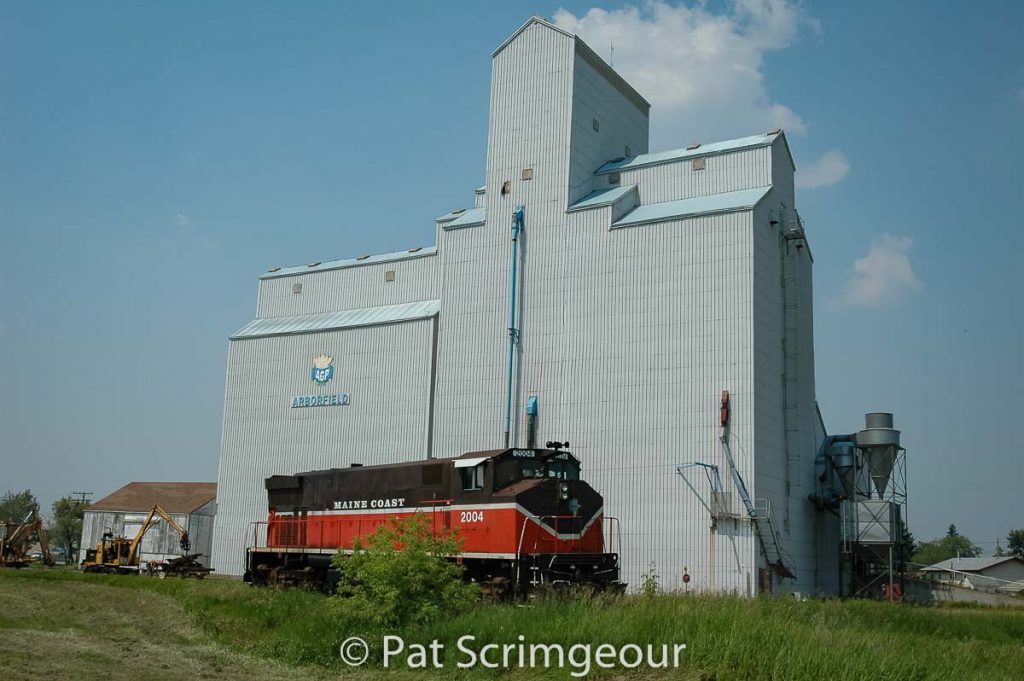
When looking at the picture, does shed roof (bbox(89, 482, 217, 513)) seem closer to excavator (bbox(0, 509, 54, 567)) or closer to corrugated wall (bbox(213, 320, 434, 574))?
excavator (bbox(0, 509, 54, 567))

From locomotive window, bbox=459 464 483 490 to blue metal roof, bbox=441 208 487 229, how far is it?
16899 mm

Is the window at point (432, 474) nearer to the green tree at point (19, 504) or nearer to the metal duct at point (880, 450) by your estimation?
the metal duct at point (880, 450)

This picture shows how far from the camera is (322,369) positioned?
42.7 metres

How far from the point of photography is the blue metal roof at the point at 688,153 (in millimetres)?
35750

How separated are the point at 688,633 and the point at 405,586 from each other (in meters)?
5.73

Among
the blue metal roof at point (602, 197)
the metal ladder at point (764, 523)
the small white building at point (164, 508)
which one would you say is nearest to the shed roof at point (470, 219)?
the blue metal roof at point (602, 197)

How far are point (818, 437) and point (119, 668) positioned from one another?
1194 inches

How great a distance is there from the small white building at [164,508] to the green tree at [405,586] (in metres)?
48.7

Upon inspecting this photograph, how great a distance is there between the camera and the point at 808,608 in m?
19.8

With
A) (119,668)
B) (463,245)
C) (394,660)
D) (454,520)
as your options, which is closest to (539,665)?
(394,660)

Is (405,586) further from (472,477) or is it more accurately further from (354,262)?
(354,262)

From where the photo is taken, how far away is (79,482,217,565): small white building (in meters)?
63.2

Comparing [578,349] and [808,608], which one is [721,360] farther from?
[808,608]

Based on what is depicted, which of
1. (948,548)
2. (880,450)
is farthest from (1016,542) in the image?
(880,450)
